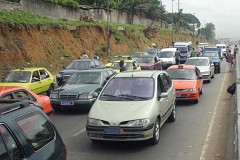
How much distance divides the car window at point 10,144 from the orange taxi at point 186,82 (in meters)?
10.4

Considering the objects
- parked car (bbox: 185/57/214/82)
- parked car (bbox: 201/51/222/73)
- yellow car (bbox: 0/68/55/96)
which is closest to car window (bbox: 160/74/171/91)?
yellow car (bbox: 0/68/55/96)

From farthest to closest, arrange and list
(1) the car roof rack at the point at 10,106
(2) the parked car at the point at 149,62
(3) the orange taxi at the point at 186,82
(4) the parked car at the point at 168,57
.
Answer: (4) the parked car at the point at 168,57, (2) the parked car at the point at 149,62, (3) the orange taxi at the point at 186,82, (1) the car roof rack at the point at 10,106

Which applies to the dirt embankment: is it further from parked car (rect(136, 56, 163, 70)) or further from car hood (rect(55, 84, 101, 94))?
car hood (rect(55, 84, 101, 94))

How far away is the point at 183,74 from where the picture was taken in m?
15.3

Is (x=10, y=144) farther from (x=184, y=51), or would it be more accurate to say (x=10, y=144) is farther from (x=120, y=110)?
(x=184, y=51)

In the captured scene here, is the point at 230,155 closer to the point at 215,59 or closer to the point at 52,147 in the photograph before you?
the point at 52,147

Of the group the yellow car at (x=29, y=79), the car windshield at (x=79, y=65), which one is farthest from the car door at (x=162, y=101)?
the car windshield at (x=79, y=65)

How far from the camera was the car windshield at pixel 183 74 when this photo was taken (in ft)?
49.4

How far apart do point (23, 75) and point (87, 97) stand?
13.3ft

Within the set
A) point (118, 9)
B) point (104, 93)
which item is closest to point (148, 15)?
point (118, 9)

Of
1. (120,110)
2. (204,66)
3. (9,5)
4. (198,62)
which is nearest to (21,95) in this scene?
(120,110)

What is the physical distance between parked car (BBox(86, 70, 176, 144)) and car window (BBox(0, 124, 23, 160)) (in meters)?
3.85

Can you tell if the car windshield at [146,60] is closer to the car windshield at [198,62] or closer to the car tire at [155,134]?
the car windshield at [198,62]

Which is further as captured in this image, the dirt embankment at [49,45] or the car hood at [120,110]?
the dirt embankment at [49,45]
